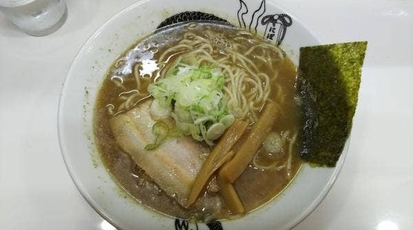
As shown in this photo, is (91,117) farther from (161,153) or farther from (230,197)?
(230,197)

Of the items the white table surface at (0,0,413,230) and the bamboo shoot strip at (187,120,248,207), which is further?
the white table surface at (0,0,413,230)

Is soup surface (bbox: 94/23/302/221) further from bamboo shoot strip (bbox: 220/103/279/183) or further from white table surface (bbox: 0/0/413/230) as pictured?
white table surface (bbox: 0/0/413/230)

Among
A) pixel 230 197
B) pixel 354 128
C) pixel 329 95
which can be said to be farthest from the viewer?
pixel 354 128

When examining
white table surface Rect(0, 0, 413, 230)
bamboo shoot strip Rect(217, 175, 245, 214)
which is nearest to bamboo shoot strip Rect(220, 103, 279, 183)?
bamboo shoot strip Rect(217, 175, 245, 214)

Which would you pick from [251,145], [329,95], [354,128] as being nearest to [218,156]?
[251,145]

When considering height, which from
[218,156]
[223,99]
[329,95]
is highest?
[329,95]

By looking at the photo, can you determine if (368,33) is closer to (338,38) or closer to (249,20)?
(338,38)

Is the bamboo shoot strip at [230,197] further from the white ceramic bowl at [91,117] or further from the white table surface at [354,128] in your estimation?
the white table surface at [354,128]
